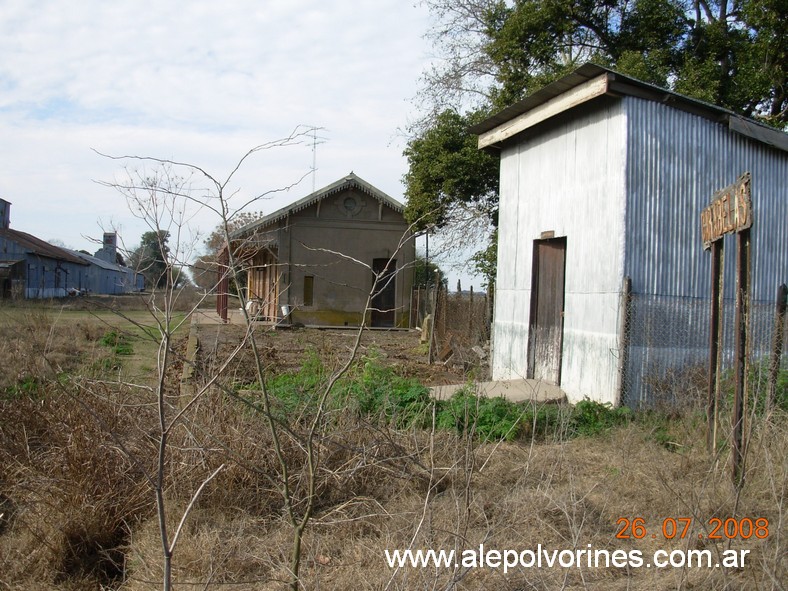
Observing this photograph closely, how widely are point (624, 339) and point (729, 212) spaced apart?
10.3 ft

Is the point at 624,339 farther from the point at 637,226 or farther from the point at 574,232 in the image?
the point at 574,232

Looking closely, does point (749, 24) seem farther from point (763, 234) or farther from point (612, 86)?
point (612, 86)

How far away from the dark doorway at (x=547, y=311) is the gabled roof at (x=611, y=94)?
2.07 m

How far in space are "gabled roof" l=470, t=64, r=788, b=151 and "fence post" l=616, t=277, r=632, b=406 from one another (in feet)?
8.45

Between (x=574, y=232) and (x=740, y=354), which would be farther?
(x=574, y=232)

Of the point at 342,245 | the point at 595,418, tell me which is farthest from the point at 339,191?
the point at 595,418

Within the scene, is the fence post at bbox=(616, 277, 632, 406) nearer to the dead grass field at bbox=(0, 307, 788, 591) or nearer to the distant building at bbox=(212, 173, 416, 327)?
the dead grass field at bbox=(0, 307, 788, 591)

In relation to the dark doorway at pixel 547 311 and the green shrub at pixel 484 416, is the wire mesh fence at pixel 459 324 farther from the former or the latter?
the green shrub at pixel 484 416

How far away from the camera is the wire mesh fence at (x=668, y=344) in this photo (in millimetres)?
8641

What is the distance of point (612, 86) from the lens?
890 cm

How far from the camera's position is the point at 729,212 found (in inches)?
225

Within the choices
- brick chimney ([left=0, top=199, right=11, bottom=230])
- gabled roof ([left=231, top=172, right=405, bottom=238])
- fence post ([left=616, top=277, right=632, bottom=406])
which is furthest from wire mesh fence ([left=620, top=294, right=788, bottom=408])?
brick chimney ([left=0, top=199, right=11, bottom=230])

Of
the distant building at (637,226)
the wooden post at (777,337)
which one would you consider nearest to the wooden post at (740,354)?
the wooden post at (777,337)
